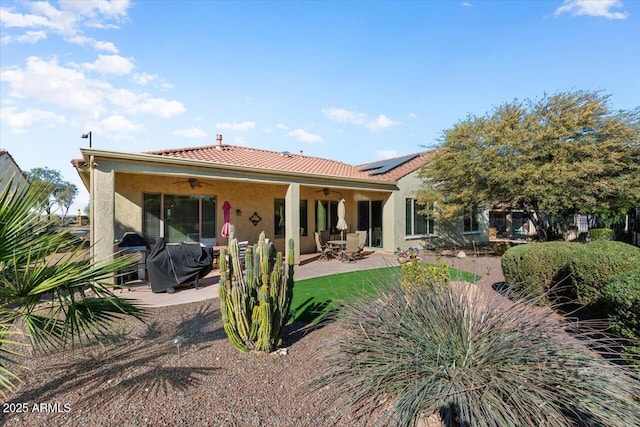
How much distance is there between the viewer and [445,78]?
12414 mm

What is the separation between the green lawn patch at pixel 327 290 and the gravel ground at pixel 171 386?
3.49ft

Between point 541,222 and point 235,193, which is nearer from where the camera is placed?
point 235,193

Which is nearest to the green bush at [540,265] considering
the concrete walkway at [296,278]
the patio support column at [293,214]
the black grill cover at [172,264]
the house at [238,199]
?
the concrete walkway at [296,278]

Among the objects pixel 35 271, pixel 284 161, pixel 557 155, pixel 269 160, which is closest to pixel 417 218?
pixel 557 155

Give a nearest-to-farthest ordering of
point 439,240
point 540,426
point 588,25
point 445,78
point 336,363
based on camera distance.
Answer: point 540,426
point 336,363
point 588,25
point 445,78
point 439,240

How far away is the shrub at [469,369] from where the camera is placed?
2.37 metres

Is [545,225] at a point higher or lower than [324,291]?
higher

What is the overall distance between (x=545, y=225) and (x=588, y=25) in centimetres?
877

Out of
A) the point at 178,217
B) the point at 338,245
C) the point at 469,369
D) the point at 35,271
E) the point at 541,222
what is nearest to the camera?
the point at 35,271

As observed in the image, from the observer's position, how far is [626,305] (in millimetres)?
3354

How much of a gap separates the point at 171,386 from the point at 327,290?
4.92 m

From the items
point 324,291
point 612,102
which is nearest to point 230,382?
point 324,291

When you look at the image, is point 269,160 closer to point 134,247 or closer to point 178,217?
point 178,217

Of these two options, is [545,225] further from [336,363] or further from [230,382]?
[230,382]
